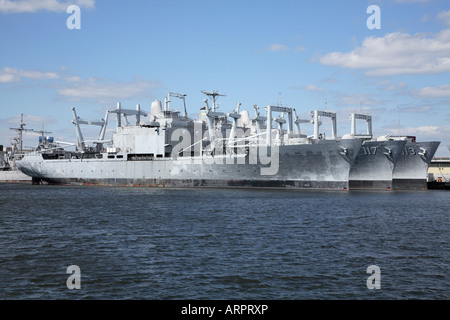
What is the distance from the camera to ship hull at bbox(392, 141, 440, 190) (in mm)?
48656

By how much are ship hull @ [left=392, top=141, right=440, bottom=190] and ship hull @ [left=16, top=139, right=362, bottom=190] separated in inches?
440

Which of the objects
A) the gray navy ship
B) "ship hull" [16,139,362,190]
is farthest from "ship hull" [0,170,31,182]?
"ship hull" [16,139,362,190]

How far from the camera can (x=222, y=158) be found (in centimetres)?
4853

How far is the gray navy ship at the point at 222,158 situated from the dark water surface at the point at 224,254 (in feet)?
59.7

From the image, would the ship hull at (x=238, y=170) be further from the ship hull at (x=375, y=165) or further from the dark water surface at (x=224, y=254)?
the dark water surface at (x=224, y=254)

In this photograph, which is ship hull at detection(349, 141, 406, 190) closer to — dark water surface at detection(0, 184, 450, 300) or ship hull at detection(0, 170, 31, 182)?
dark water surface at detection(0, 184, 450, 300)

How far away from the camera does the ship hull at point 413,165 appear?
48656 millimetres

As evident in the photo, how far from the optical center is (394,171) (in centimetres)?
5188

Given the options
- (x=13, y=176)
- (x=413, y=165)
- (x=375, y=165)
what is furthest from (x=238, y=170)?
(x=13, y=176)

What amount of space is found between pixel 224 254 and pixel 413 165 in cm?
4248
